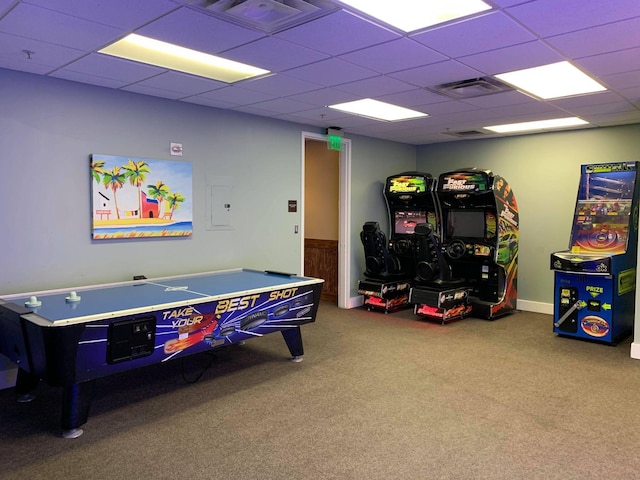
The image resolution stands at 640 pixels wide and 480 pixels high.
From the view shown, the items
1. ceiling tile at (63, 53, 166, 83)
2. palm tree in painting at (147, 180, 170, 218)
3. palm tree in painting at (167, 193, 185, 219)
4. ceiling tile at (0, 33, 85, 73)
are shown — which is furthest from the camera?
palm tree in painting at (167, 193, 185, 219)

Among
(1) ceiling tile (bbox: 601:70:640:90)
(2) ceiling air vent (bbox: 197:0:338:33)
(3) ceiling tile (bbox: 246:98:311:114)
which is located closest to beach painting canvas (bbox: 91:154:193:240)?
(3) ceiling tile (bbox: 246:98:311:114)

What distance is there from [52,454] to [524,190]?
20.4ft

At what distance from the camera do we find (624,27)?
112 inches

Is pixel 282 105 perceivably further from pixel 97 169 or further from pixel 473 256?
pixel 473 256

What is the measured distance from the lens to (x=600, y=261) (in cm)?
493

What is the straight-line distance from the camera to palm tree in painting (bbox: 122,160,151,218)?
14.8 feet

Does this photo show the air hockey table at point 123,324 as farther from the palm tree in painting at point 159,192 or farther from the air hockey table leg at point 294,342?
the palm tree in painting at point 159,192

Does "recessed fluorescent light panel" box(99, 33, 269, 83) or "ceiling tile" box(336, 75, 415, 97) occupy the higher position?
"recessed fluorescent light panel" box(99, 33, 269, 83)

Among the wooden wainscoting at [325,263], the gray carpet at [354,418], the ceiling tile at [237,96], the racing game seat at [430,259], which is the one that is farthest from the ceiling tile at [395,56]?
the wooden wainscoting at [325,263]

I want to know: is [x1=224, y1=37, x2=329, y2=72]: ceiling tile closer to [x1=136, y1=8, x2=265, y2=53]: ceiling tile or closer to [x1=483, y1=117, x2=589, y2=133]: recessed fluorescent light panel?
[x1=136, y1=8, x2=265, y2=53]: ceiling tile

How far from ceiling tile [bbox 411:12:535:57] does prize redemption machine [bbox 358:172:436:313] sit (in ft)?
11.4

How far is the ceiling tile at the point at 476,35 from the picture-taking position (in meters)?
2.80

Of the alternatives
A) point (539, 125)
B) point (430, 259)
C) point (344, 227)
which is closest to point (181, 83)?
point (344, 227)

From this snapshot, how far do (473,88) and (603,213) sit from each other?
239 centimetres
